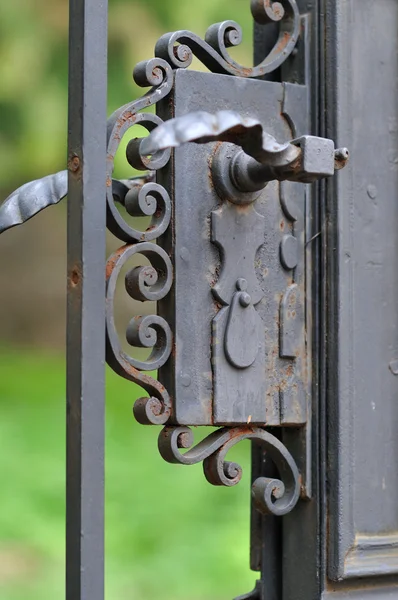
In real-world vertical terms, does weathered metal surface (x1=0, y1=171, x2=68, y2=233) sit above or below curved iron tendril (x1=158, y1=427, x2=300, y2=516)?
above

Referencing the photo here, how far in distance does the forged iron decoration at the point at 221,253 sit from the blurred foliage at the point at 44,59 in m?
1.22

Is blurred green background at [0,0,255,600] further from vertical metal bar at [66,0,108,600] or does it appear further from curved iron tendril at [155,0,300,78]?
vertical metal bar at [66,0,108,600]

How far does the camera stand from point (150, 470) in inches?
104

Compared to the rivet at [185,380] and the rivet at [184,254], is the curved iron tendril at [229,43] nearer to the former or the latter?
the rivet at [184,254]

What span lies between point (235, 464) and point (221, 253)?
24 cm

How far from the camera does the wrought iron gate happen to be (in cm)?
119

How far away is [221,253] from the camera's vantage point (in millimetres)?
1310

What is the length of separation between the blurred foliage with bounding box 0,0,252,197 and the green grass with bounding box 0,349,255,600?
53 cm

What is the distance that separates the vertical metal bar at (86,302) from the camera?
1157mm

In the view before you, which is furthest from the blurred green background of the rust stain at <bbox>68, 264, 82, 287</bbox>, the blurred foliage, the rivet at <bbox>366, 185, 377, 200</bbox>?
the rust stain at <bbox>68, 264, 82, 287</bbox>

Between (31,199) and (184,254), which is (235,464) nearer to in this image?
(184,254)

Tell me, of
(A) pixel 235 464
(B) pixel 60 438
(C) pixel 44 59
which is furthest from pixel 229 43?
(B) pixel 60 438

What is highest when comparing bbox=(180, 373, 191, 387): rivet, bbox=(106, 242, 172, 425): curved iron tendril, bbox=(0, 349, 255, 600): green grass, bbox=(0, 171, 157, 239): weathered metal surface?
bbox=(0, 171, 157, 239): weathered metal surface

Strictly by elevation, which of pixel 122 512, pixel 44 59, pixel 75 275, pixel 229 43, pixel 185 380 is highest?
pixel 44 59
